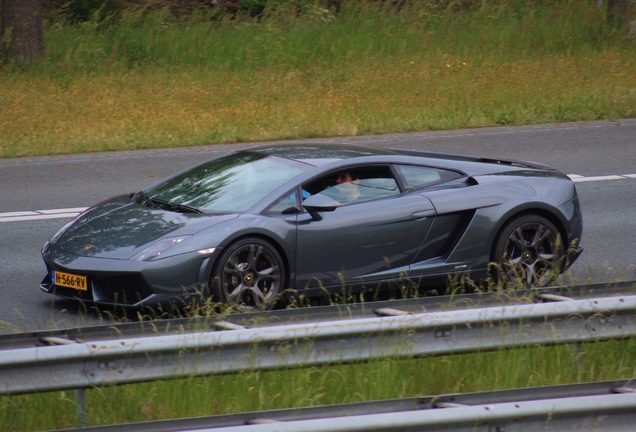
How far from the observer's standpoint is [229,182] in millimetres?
7453

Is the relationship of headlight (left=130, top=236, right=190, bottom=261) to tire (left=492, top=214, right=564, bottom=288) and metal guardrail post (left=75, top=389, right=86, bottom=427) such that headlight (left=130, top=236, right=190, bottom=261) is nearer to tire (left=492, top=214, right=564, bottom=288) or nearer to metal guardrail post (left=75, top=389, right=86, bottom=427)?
metal guardrail post (left=75, top=389, right=86, bottom=427)

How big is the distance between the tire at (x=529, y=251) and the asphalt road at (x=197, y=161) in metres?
0.34

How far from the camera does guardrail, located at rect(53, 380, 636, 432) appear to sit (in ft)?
12.3

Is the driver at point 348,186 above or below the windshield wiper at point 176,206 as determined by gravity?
above

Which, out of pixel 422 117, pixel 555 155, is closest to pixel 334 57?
pixel 422 117

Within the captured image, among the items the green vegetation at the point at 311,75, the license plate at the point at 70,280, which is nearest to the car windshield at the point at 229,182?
the license plate at the point at 70,280

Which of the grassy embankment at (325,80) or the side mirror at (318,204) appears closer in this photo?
the side mirror at (318,204)

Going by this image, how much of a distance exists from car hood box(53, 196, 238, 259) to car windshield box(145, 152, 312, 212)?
233 mm

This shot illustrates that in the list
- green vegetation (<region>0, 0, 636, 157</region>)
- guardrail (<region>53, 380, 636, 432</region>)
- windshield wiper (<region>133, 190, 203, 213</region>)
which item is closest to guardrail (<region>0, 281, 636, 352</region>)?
guardrail (<region>53, 380, 636, 432</region>)

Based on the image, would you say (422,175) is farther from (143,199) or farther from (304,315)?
(304,315)

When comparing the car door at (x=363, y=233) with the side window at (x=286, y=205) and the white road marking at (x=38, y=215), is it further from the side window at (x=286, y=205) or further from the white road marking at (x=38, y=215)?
the white road marking at (x=38, y=215)

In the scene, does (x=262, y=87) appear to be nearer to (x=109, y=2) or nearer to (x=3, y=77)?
(x=3, y=77)

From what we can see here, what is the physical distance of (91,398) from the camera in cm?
489

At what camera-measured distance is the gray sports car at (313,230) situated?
6.62 meters
